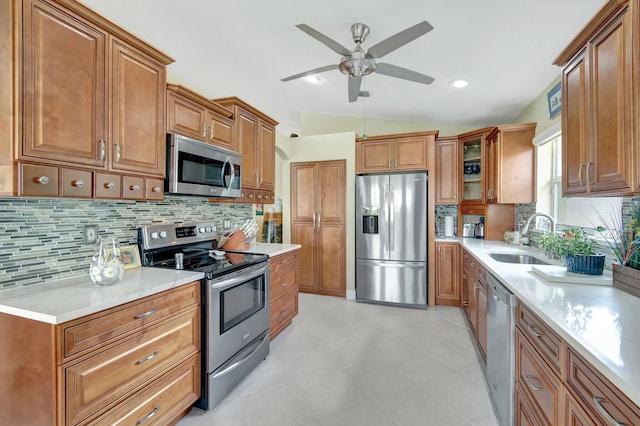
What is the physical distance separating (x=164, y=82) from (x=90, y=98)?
558 mm

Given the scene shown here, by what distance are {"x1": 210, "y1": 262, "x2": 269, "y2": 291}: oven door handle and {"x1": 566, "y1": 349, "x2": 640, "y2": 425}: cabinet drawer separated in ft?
5.86

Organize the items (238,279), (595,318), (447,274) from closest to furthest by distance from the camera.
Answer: (595,318) → (238,279) → (447,274)

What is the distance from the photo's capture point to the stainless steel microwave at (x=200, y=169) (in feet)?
6.63

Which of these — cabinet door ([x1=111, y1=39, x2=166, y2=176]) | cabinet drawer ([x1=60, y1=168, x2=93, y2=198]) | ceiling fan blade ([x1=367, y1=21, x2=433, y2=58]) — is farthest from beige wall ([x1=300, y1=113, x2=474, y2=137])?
cabinet drawer ([x1=60, y1=168, x2=93, y2=198])

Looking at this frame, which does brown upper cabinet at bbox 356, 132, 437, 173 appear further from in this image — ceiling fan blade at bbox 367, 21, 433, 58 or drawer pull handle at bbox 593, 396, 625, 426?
drawer pull handle at bbox 593, 396, 625, 426

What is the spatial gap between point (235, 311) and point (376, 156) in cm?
284

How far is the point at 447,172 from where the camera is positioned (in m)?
4.00

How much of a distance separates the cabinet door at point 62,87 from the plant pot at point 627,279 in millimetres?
2815

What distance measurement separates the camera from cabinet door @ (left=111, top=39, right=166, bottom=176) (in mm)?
1635

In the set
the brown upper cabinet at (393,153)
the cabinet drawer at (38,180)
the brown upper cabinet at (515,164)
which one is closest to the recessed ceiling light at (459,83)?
the brown upper cabinet at (515,164)

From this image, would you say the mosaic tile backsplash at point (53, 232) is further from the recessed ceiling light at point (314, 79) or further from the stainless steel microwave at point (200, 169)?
the recessed ceiling light at point (314, 79)

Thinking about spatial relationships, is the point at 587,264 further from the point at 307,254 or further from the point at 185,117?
the point at 307,254

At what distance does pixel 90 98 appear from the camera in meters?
1.50

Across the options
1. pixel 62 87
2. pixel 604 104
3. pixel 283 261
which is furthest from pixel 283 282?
pixel 604 104
